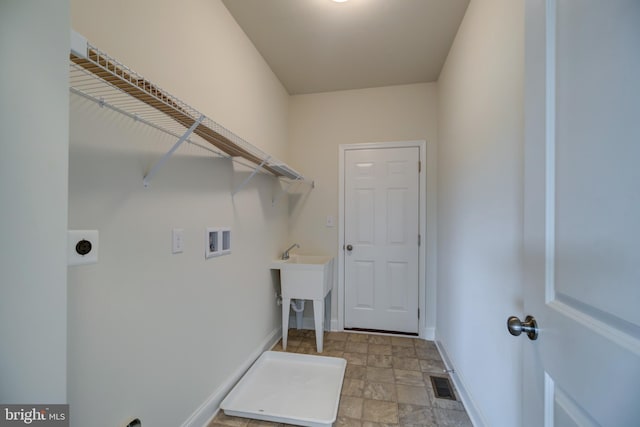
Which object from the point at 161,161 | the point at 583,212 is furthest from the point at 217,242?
the point at 583,212

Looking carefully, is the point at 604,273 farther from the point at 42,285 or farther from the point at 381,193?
the point at 381,193

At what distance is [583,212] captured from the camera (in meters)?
0.53

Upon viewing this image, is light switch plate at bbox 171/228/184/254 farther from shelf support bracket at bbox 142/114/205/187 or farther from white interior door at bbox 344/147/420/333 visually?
white interior door at bbox 344/147/420/333

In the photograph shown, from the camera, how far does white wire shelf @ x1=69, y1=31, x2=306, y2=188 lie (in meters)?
0.70

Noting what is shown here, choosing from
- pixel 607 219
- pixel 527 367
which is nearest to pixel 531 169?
pixel 607 219

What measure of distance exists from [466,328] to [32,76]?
2.25 meters

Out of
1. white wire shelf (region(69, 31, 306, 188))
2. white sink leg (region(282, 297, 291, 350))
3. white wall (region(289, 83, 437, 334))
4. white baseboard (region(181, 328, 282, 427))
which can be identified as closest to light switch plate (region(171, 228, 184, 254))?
white wire shelf (region(69, 31, 306, 188))

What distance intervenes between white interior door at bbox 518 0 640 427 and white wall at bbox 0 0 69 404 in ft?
3.26

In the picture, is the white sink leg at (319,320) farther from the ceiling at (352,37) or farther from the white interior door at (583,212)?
the ceiling at (352,37)

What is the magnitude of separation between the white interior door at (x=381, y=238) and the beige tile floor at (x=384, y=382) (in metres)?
0.27

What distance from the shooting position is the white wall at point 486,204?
3.76 feet

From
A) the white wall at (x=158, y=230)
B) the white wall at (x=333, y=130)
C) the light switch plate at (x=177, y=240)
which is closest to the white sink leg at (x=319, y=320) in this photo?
the white wall at (x=333, y=130)

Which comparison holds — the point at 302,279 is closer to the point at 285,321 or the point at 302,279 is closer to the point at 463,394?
the point at 285,321

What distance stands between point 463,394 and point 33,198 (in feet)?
7.63
